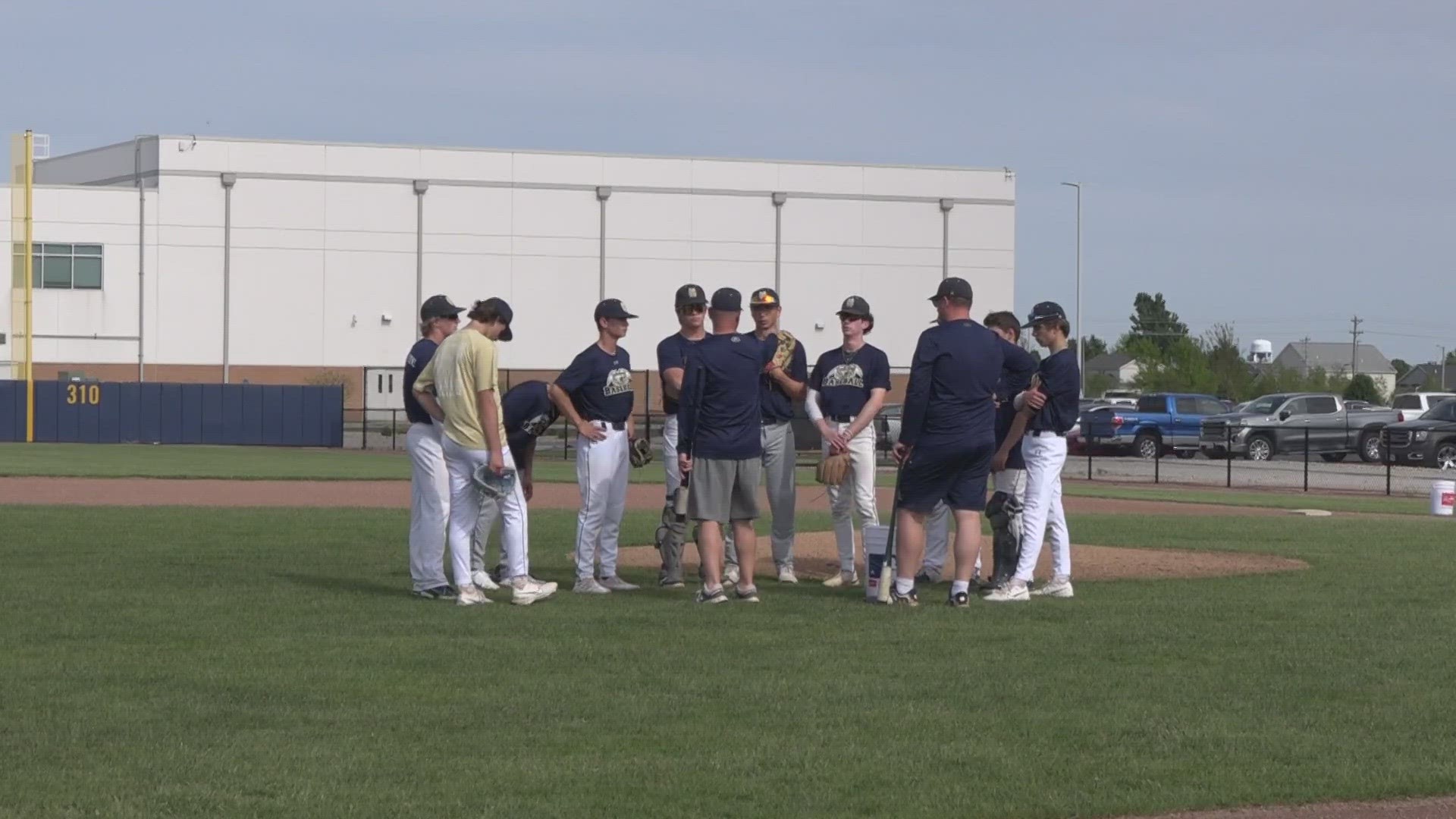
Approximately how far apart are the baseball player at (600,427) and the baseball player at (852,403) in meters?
1.28

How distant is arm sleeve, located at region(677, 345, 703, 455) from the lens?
10.7 meters

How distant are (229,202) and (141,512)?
41.5 meters

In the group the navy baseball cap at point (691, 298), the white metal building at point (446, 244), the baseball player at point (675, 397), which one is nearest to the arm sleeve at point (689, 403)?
the baseball player at point (675, 397)

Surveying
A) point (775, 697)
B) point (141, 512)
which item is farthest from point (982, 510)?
point (141, 512)

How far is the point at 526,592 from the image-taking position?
424 inches

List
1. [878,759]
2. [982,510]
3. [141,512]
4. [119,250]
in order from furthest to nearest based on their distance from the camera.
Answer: [119,250], [141,512], [982,510], [878,759]

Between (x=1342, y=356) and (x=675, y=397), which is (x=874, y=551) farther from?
(x=1342, y=356)

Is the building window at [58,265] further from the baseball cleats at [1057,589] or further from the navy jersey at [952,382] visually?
the navy jersey at [952,382]

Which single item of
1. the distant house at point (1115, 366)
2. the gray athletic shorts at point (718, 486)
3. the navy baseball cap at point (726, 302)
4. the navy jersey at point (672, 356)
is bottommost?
the gray athletic shorts at point (718, 486)

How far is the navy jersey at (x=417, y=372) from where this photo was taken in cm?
1143

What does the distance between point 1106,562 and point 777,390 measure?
336cm

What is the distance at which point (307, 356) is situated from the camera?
58.3 metres

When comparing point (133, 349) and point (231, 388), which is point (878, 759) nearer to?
point (231, 388)

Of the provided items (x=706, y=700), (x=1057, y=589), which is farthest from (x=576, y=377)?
(x=706, y=700)
